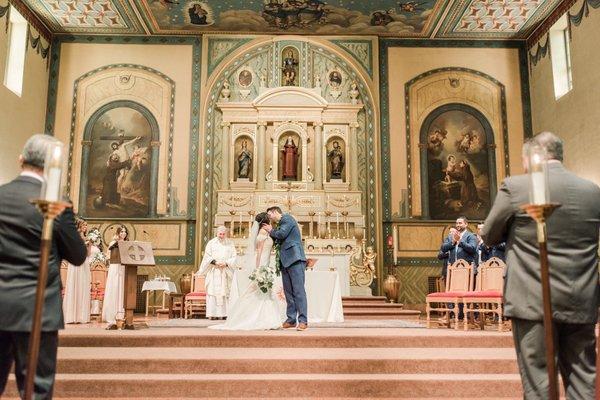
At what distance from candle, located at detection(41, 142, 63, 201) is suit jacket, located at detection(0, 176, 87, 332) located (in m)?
0.49

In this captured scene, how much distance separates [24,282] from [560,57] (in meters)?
12.6

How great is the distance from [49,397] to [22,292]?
1.70 feet

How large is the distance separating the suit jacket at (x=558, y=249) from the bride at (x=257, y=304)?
185 inches

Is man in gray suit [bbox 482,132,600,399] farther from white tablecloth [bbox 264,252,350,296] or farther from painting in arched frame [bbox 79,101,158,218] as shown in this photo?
painting in arched frame [bbox 79,101,158,218]

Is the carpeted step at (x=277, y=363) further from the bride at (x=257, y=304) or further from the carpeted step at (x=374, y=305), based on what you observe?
the carpeted step at (x=374, y=305)

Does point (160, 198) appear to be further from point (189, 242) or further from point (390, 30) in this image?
point (390, 30)

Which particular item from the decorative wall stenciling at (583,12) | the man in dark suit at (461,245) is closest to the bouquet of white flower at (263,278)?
the man in dark suit at (461,245)

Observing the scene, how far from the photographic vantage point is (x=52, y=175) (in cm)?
236

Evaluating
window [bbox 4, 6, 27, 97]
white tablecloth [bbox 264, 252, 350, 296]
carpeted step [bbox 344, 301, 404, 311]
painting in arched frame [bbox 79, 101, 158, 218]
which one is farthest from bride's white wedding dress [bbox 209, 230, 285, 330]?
window [bbox 4, 6, 27, 97]

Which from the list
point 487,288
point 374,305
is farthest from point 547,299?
point 374,305

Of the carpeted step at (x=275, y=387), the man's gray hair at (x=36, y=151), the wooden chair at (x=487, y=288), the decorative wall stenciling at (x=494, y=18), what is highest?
the decorative wall stenciling at (x=494, y=18)

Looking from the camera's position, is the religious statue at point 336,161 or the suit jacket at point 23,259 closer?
the suit jacket at point 23,259

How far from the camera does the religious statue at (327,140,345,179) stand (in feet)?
44.5

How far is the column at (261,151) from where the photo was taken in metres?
13.6
